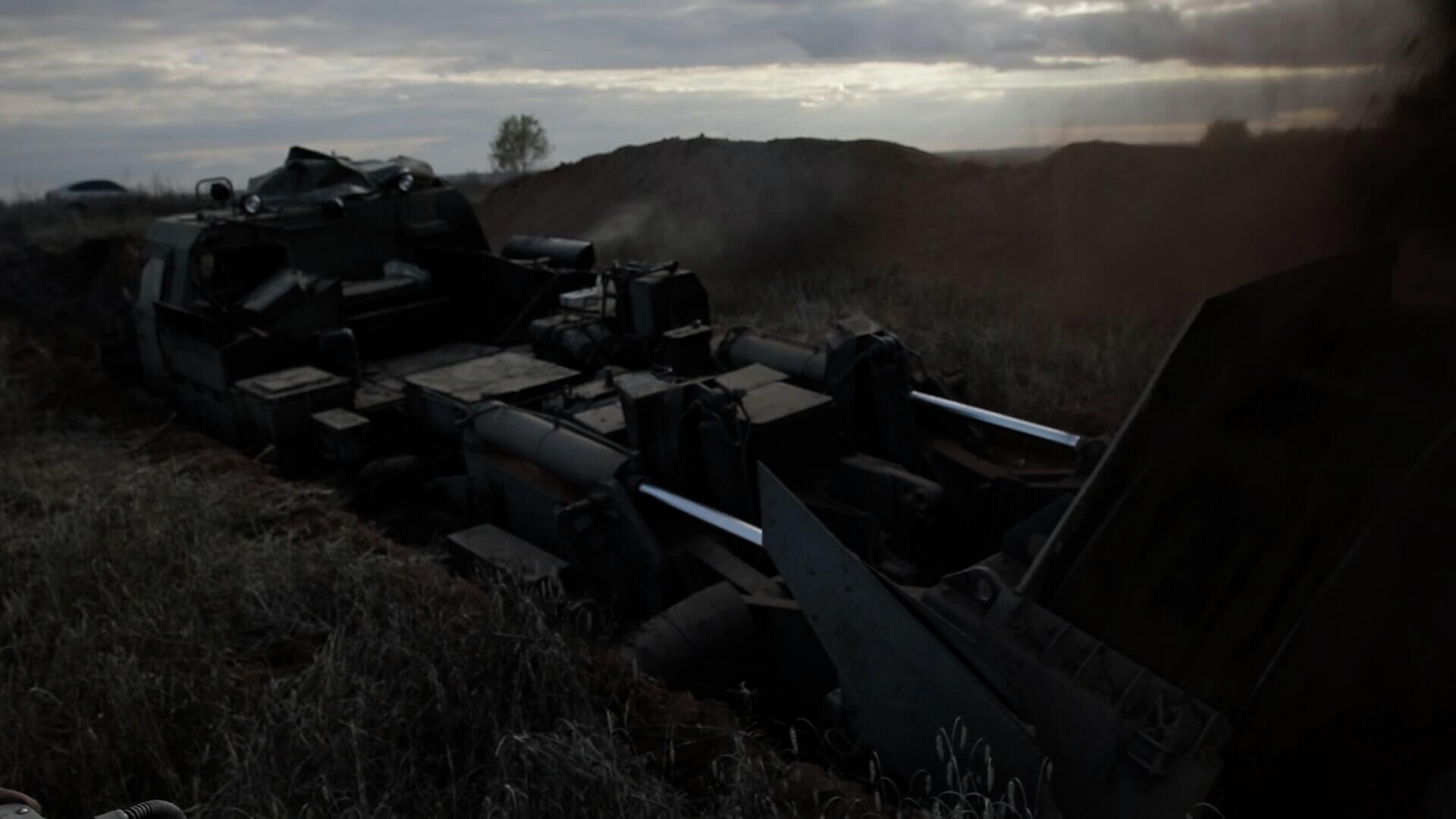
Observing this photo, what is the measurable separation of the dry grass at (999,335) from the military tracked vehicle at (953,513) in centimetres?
136

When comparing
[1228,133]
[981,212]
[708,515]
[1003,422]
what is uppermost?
[1228,133]

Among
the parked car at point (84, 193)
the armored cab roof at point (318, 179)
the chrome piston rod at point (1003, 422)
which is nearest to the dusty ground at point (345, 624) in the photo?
the chrome piston rod at point (1003, 422)

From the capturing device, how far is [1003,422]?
5.88 m

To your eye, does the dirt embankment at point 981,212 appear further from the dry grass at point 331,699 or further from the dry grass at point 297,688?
the dry grass at point 297,688

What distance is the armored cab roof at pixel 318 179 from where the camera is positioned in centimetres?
1036

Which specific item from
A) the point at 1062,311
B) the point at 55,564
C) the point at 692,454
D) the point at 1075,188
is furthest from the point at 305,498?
the point at 1075,188

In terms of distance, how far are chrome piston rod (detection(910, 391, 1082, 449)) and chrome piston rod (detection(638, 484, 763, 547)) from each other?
159cm

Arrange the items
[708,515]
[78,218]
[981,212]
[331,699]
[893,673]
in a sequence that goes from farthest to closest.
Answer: [78,218]
[981,212]
[708,515]
[331,699]
[893,673]

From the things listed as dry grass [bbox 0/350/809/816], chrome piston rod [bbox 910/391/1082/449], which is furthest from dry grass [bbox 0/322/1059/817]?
chrome piston rod [bbox 910/391/1082/449]

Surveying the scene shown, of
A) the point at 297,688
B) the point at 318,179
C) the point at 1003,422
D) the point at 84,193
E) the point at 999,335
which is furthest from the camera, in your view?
the point at 84,193

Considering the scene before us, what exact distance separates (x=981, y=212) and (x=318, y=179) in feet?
49.7

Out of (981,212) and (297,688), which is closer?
(297,688)

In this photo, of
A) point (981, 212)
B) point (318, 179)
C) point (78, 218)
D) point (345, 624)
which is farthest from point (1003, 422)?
point (78, 218)

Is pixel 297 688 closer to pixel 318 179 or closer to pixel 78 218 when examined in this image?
pixel 318 179
